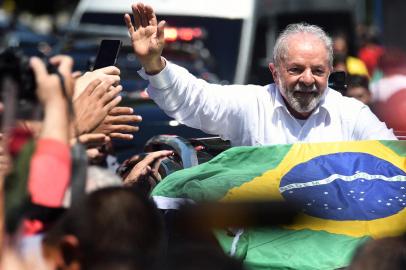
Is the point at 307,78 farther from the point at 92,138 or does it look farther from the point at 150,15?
the point at 92,138

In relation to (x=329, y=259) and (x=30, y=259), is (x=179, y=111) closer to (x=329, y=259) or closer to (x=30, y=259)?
(x=329, y=259)

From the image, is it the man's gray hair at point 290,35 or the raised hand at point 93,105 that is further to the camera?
the man's gray hair at point 290,35

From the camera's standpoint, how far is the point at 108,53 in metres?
5.46

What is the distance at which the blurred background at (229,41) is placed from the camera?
9.04 metres

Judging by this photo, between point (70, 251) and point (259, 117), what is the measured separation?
9.32 ft

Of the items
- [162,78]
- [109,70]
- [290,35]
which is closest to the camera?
[109,70]

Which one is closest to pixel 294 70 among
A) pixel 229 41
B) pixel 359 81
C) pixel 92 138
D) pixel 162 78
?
pixel 162 78

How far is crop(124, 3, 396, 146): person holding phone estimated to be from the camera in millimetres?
6254

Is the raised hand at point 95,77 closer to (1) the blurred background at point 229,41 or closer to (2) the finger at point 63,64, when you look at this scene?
(2) the finger at point 63,64

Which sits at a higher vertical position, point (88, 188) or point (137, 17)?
point (137, 17)

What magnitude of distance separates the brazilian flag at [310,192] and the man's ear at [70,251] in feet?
4.94

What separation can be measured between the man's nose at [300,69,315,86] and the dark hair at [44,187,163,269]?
2.81 meters

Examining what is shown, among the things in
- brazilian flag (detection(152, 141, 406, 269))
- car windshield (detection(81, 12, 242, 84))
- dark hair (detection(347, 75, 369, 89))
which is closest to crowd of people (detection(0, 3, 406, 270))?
brazilian flag (detection(152, 141, 406, 269))

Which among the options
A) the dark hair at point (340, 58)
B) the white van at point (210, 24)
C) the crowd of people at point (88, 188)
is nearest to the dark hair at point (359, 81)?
the dark hair at point (340, 58)
